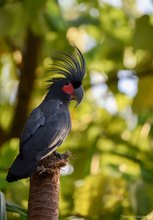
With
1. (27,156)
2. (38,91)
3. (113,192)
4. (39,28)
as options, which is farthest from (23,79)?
(27,156)

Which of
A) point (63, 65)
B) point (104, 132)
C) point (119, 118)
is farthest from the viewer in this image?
point (119, 118)

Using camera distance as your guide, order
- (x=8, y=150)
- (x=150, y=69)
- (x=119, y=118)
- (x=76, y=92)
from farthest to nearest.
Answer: (x=119, y=118) < (x=150, y=69) < (x=8, y=150) < (x=76, y=92)

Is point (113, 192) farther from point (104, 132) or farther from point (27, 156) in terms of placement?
point (27, 156)

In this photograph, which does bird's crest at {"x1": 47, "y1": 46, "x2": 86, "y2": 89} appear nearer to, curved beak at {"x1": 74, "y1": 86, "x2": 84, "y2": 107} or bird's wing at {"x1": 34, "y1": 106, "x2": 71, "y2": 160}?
curved beak at {"x1": 74, "y1": 86, "x2": 84, "y2": 107}

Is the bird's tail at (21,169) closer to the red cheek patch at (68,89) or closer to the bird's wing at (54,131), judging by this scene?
the bird's wing at (54,131)

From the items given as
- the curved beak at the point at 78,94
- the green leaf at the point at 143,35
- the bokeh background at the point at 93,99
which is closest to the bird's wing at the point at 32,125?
the curved beak at the point at 78,94

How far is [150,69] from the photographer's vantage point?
3561 millimetres

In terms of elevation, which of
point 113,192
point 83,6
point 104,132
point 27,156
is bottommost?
point 27,156

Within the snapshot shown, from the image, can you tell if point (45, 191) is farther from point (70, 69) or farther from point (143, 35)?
point (143, 35)

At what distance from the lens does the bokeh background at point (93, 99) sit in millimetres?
3165

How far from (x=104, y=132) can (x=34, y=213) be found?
1870 millimetres

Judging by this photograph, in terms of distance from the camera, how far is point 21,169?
2047mm

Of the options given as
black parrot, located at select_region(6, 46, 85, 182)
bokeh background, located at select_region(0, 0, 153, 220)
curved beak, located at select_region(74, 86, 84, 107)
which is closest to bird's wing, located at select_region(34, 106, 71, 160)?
black parrot, located at select_region(6, 46, 85, 182)

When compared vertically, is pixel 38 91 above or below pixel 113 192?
above
